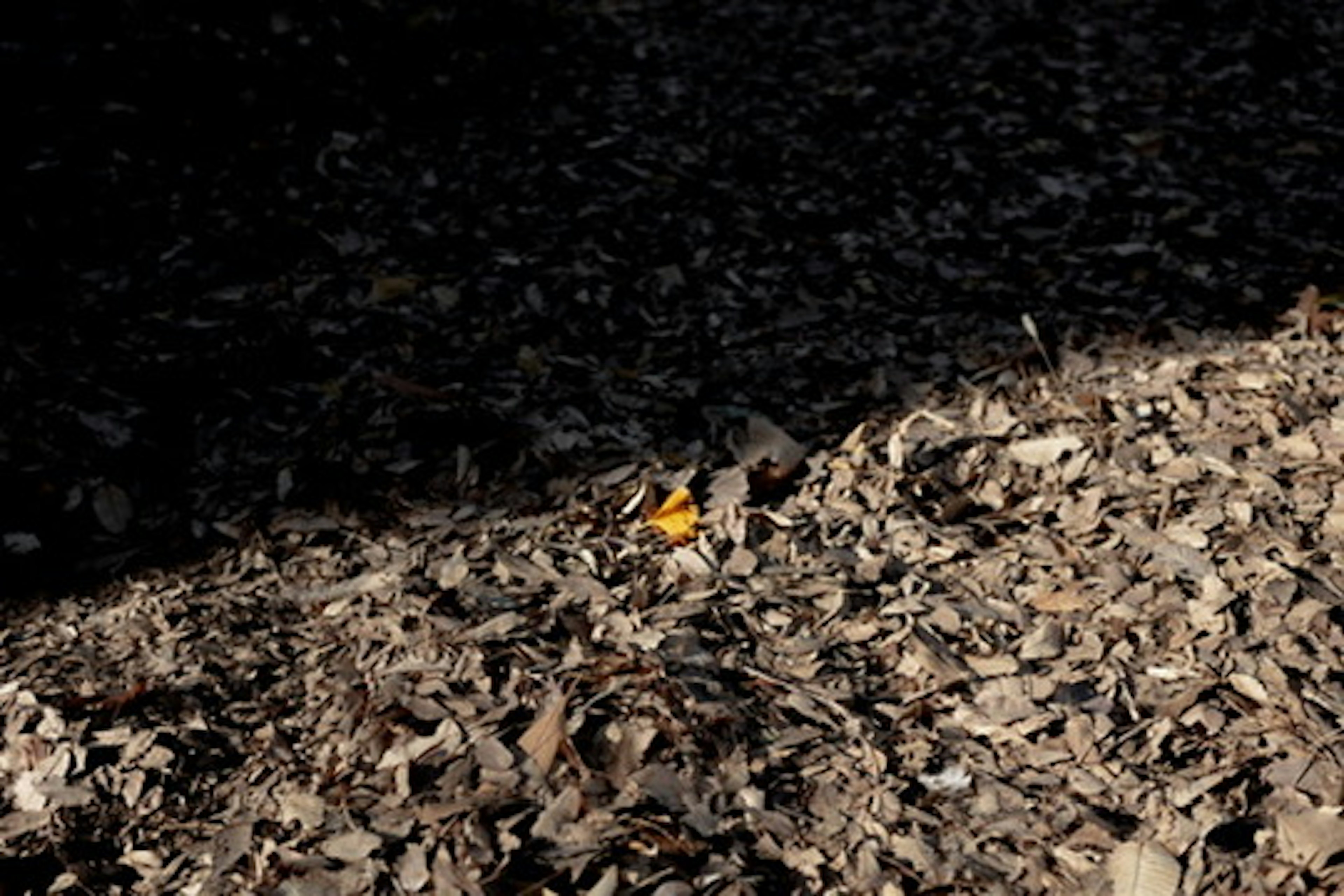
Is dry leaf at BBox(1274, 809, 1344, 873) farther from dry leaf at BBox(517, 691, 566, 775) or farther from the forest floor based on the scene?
dry leaf at BBox(517, 691, 566, 775)

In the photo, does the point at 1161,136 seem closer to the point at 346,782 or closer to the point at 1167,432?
the point at 1167,432

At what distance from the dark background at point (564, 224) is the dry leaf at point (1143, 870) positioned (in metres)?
1.49

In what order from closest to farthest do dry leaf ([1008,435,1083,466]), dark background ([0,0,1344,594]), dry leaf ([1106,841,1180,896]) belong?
dry leaf ([1106,841,1180,896]), dry leaf ([1008,435,1083,466]), dark background ([0,0,1344,594])

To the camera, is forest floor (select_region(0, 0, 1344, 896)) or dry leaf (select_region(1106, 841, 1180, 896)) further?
forest floor (select_region(0, 0, 1344, 896))

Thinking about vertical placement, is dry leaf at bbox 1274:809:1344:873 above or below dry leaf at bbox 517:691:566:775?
below

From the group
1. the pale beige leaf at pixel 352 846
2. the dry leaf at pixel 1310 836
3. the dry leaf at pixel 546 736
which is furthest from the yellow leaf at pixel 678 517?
the dry leaf at pixel 1310 836

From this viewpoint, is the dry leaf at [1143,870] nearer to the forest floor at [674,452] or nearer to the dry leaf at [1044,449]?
the forest floor at [674,452]

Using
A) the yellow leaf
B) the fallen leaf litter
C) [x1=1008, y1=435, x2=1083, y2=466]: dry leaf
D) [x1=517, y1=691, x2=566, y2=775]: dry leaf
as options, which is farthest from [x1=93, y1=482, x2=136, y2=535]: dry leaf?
[x1=1008, y1=435, x2=1083, y2=466]: dry leaf

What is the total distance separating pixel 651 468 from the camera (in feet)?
12.2

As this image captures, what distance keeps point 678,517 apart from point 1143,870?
134 centimetres

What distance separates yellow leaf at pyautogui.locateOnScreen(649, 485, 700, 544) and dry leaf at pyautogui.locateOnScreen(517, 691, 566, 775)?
2.29ft

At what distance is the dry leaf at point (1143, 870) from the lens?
2502 mm

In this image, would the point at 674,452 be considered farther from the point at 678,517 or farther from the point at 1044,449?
the point at 1044,449

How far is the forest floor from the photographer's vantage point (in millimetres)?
2680
